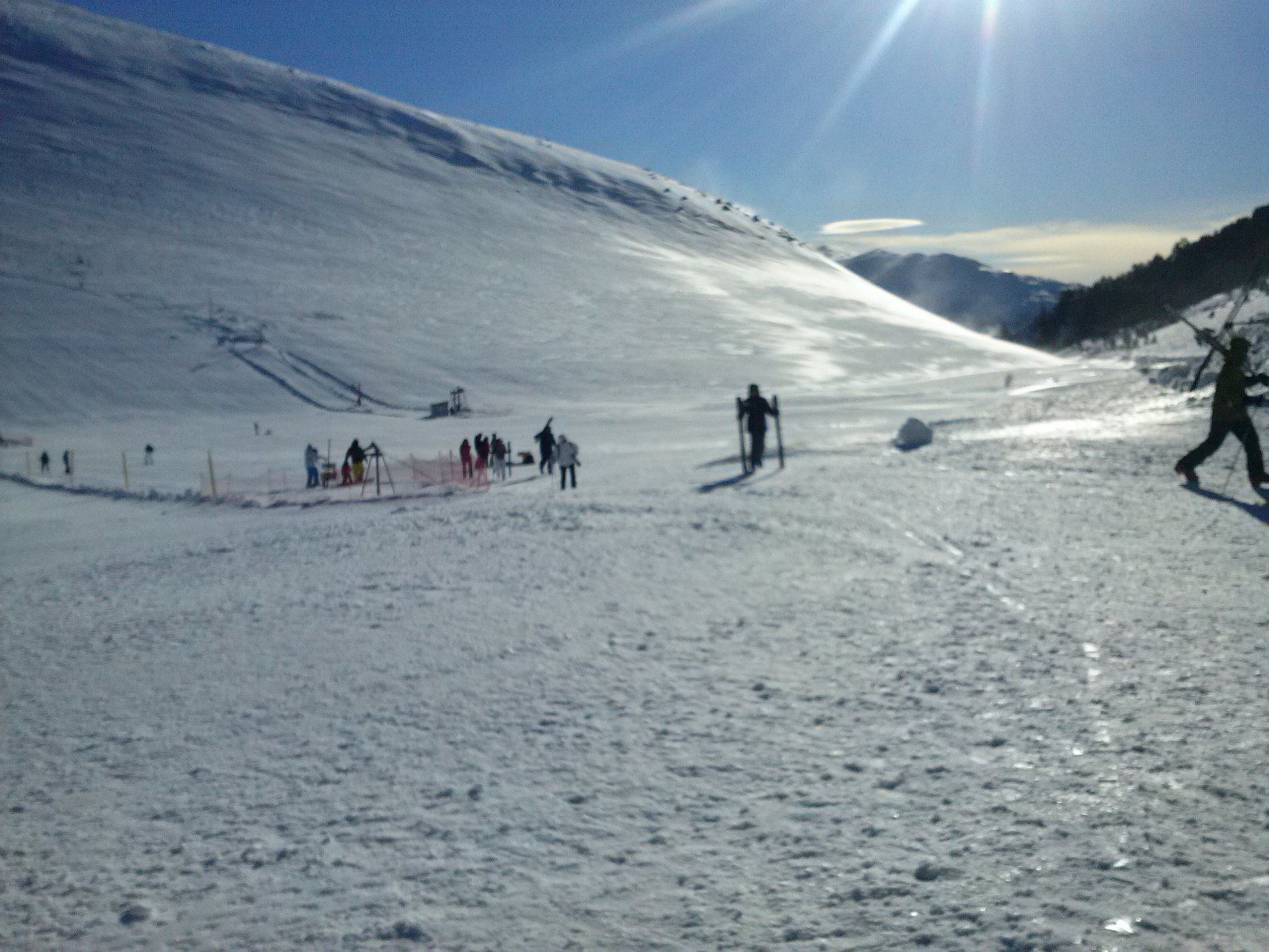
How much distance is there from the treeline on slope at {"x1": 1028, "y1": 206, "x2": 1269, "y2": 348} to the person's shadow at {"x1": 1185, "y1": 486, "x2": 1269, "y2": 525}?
48068 mm

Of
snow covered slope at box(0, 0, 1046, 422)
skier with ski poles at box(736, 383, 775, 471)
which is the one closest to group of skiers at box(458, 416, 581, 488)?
skier with ski poles at box(736, 383, 775, 471)

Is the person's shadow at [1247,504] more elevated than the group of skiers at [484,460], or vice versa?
the group of skiers at [484,460]

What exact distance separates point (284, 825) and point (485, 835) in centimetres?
84

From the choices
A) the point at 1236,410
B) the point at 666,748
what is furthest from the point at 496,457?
the point at 666,748

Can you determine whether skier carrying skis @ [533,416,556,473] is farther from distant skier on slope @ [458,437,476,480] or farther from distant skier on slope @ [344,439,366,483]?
distant skier on slope @ [344,439,366,483]

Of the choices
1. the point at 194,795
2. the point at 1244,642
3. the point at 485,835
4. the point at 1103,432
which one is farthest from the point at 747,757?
the point at 1103,432

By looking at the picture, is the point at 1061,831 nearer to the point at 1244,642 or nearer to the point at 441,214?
the point at 1244,642

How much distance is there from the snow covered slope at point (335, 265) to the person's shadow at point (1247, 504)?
39989mm

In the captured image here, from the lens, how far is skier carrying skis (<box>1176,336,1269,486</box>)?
34.0ft

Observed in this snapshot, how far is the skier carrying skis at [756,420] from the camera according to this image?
15.5 metres

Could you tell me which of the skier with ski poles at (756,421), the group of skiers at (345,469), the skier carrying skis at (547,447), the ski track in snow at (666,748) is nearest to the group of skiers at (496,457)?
the skier carrying skis at (547,447)

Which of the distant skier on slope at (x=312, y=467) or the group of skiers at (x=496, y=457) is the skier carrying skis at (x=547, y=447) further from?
the distant skier on slope at (x=312, y=467)

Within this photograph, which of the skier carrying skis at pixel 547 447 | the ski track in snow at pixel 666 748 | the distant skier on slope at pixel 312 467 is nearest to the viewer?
the ski track in snow at pixel 666 748

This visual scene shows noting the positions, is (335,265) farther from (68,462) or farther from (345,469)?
(345,469)
